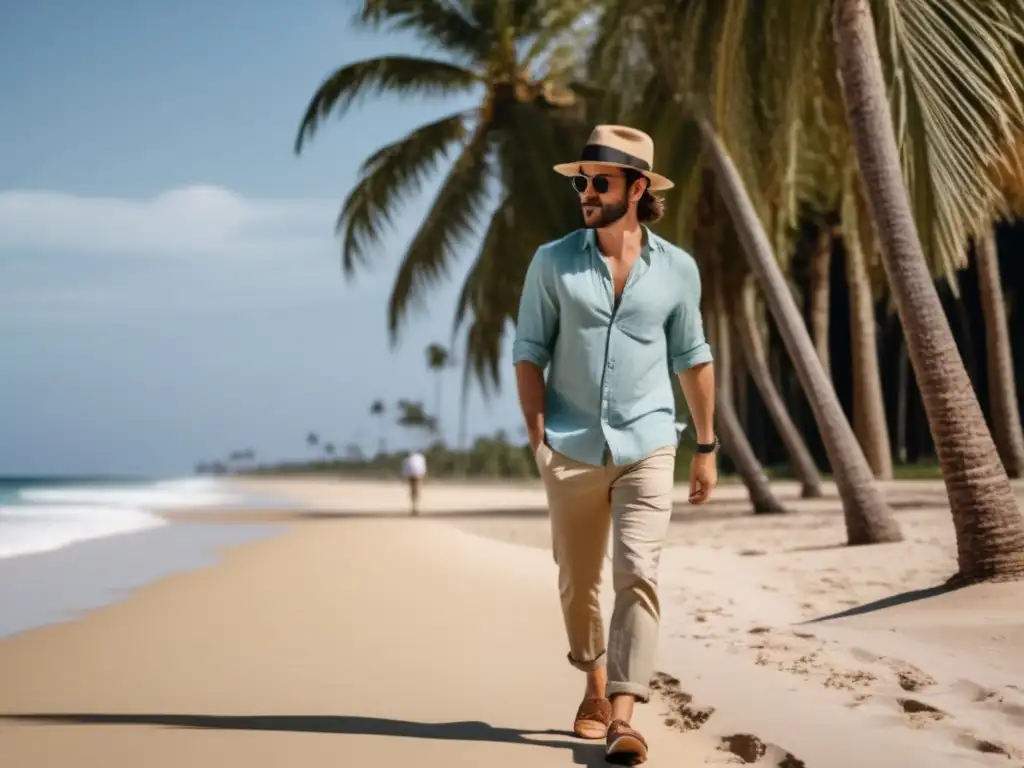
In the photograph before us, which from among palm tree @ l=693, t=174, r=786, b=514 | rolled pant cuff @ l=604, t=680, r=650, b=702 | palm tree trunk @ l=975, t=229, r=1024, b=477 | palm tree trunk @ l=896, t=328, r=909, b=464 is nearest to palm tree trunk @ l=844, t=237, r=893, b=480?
palm tree trunk @ l=975, t=229, r=1024, b=477

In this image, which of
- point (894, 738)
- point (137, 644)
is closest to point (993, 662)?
point (894, 738)

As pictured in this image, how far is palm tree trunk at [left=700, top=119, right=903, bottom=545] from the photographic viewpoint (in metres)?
11.2

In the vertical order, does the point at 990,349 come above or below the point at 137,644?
above

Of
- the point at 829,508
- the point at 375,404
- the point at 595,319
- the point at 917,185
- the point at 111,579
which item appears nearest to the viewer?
the point at 595,319

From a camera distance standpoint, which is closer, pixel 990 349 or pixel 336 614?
pixel 336 614

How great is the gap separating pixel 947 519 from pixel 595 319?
1081cm

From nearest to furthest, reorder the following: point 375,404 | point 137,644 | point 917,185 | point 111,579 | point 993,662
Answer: point 993,662
point 137,644
point 917,185
point 111,579
point 375,404

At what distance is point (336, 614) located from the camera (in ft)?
25.9

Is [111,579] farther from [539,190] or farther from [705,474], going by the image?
[539,190]

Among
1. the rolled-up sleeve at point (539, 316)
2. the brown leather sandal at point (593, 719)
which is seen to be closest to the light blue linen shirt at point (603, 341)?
the rolled-up sleeve at point (539, 316)

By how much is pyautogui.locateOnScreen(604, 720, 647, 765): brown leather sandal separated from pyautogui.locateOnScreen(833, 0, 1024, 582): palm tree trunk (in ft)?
13.1

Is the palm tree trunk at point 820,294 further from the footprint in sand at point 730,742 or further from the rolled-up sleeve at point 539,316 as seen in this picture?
the rolled-up sleeve at point 539,316

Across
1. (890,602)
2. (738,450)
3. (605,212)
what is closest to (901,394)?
(738,450)

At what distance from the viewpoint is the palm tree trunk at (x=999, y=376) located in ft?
65.9
